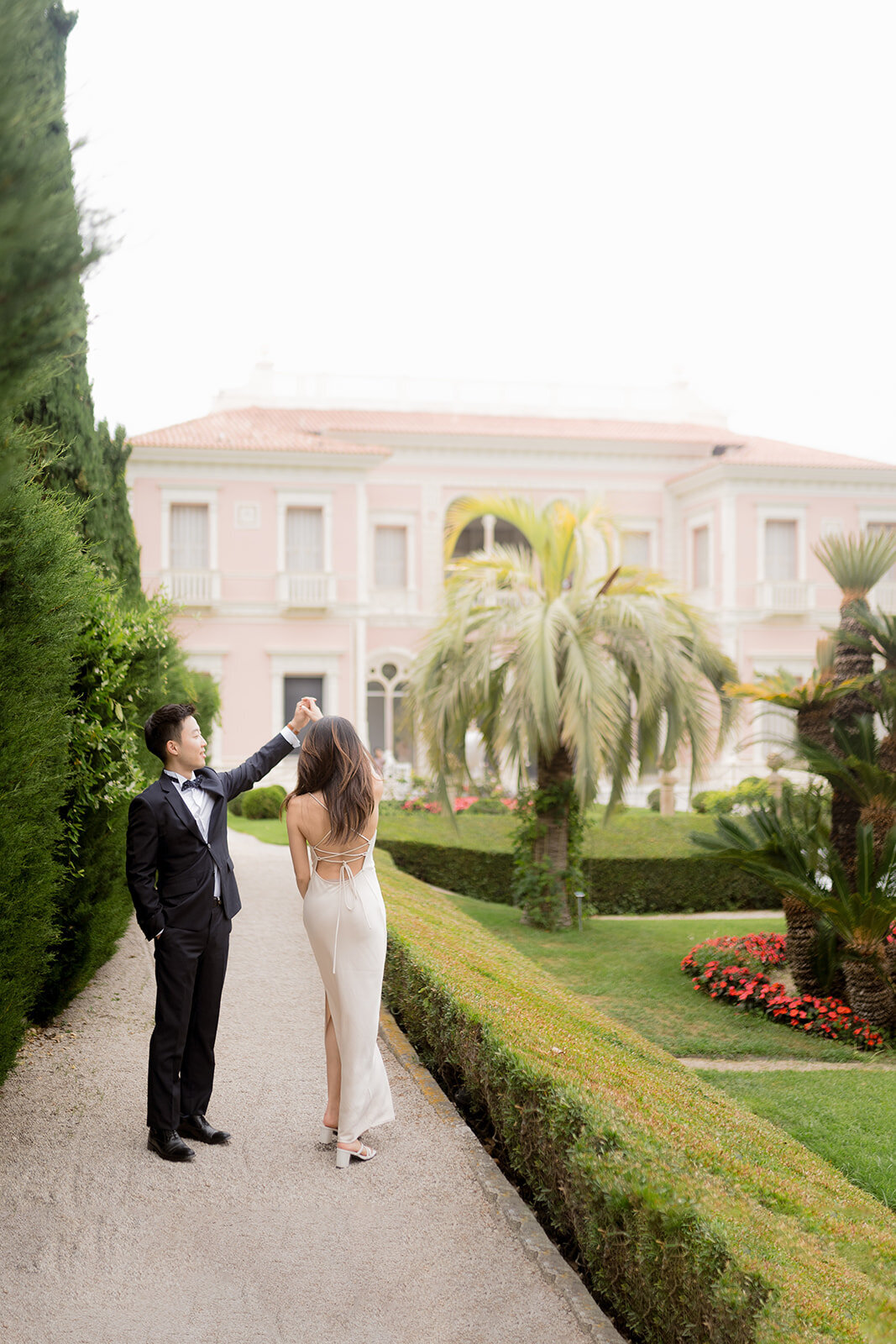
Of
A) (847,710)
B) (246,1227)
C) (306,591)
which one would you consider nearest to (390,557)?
(306,591)

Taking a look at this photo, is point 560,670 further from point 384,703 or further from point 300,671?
point 384,703

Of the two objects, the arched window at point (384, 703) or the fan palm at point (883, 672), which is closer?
the fan palm at point (883, 672)

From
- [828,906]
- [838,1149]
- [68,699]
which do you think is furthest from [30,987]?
[828,906]

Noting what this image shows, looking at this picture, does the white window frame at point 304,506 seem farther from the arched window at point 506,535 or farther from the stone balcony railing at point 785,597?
the stone balcony railing at point 785,597

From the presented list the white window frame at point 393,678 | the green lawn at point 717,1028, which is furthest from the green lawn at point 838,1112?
the white window frame at point 393,678

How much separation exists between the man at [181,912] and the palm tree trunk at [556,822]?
26.6 ft

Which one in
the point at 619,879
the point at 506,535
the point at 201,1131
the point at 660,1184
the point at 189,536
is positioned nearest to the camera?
the point at 660,1184

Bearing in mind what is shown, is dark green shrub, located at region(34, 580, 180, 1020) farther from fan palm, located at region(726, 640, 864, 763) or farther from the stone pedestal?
the stone pedestal

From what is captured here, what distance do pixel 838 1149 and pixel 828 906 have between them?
305 centimetres

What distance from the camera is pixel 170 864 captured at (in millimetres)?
4152

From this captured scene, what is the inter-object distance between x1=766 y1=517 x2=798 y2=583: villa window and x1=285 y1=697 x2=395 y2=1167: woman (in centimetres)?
2800

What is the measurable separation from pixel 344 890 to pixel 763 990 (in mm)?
6112

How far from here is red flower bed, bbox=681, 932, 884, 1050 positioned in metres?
8.39

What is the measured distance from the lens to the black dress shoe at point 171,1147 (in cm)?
408
